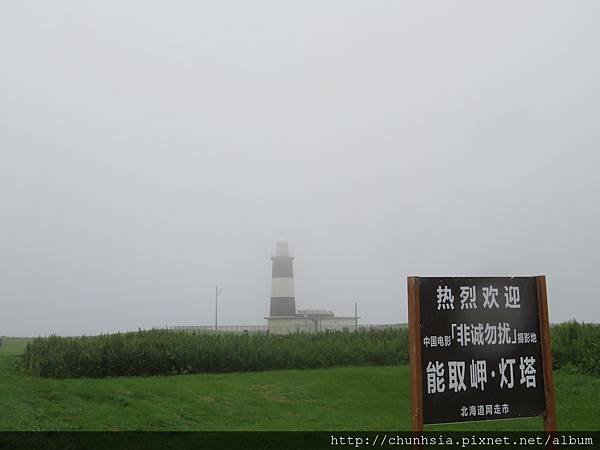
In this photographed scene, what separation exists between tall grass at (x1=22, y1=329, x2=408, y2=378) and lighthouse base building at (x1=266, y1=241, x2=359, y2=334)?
20.5m

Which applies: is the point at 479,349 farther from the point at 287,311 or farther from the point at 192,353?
the point at 287,311

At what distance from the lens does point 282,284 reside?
4772cm

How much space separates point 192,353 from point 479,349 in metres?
14.0

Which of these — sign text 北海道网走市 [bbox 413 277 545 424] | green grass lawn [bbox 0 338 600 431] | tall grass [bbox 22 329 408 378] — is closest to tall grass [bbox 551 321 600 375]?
green grass lawn [bbox 0 338 600 431]

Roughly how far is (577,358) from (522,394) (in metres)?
14.2

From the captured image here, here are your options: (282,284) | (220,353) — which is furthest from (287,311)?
(220,353)

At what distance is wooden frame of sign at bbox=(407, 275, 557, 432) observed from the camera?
6.62 meters

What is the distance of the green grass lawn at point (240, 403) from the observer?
38.5ft

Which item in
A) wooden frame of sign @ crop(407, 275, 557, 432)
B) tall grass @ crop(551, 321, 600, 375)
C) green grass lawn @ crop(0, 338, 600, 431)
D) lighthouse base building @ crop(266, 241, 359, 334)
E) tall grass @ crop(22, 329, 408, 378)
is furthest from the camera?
lighthouse base building @ crop(266, 241, 359, 334)

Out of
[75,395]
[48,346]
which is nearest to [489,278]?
[75,395]

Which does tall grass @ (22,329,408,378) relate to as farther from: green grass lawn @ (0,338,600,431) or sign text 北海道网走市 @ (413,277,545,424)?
sign text 北海道网走市 @ (413,277,545,424)

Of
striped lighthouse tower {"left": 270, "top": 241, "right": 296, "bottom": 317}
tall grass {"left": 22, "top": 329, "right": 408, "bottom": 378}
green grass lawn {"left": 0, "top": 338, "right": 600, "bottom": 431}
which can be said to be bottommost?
green grass lawn {"left": 0, "top": 338, "right": 600, "bottom": 431}

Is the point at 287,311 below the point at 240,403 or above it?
above
